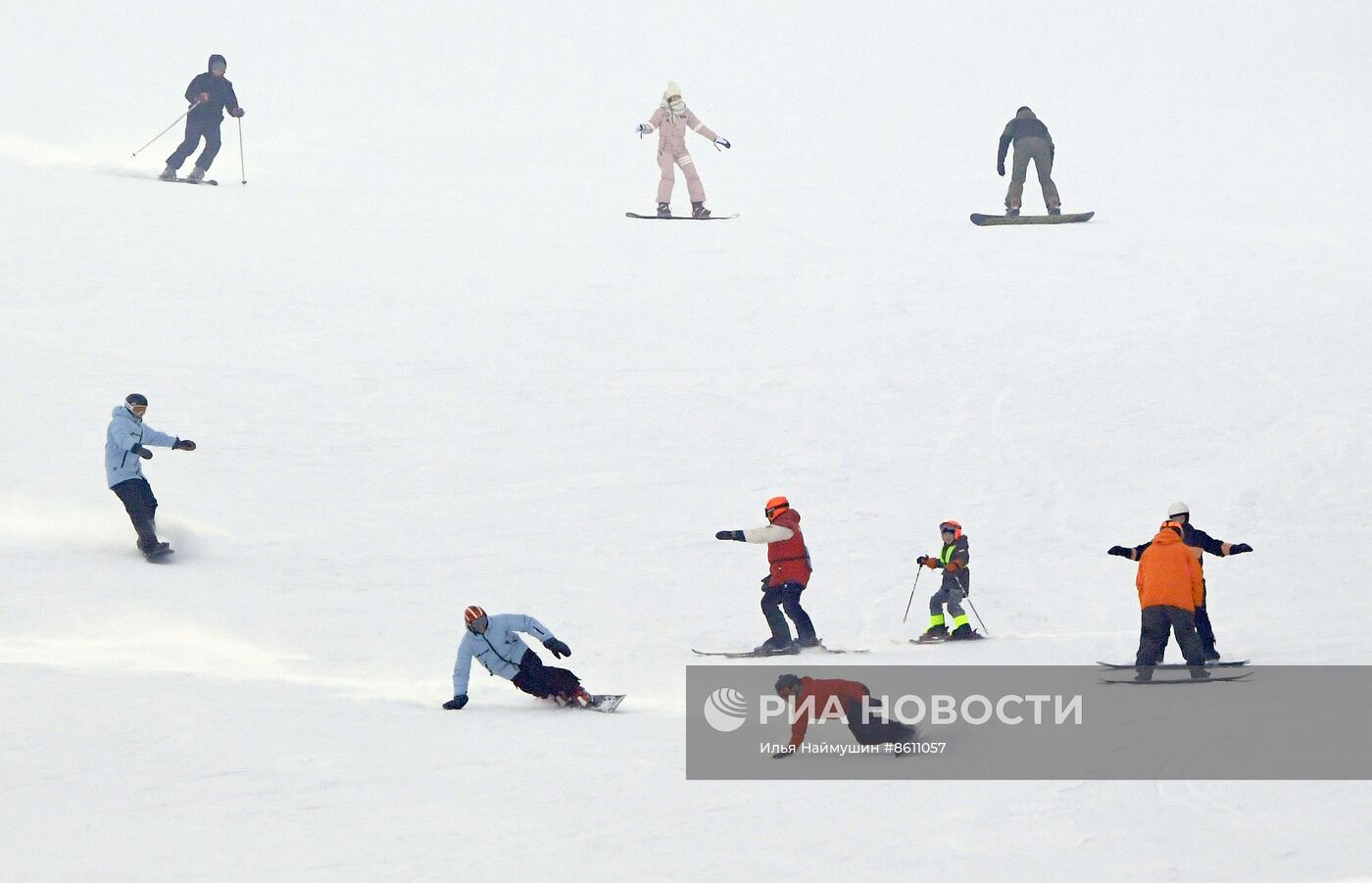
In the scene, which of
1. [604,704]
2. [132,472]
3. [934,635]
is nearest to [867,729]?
[604,704]

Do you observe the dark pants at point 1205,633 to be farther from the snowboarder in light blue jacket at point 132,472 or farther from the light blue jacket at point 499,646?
the snowboarder in light blue jacket at point 132,472

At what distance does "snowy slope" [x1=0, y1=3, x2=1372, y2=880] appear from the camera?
6.60m

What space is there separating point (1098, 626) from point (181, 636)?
19.2 ft

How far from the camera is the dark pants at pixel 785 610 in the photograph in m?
10.4

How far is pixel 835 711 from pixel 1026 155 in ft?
42.6

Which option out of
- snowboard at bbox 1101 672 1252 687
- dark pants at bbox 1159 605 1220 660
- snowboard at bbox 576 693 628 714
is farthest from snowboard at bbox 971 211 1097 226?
snowboard at bbox 576 693 628 714

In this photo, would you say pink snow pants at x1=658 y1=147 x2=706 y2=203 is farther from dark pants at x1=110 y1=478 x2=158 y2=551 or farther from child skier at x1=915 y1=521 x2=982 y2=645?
dark pants at x1=110 y1=478 x2=158 y2=551

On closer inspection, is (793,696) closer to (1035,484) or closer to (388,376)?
(1035,484)

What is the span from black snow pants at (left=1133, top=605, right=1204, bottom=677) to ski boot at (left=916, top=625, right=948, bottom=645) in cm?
183

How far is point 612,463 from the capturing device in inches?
532

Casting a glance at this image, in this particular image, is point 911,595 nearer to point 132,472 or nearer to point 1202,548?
point 1202,548

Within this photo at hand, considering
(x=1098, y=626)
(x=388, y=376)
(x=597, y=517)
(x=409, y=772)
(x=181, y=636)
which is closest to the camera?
(x=409, y=772)

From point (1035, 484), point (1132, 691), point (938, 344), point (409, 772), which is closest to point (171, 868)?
point (409, 772)

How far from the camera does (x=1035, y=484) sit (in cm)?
1298
